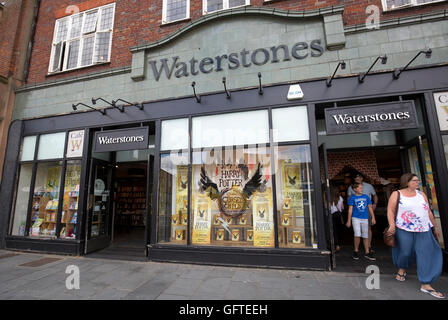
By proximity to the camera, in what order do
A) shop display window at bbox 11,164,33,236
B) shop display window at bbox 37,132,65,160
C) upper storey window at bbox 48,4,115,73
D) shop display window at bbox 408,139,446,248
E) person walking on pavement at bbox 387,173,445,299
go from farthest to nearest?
upper storey window at bbox 48,4,115,73
shop display window at bbox 11,164,33,236
shop display window at bbox 37,132,65,160
shop display window at bbox 408,139,446,248
person walking on pavement at bbox 387,173,445,299

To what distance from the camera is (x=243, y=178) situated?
625 centimetres

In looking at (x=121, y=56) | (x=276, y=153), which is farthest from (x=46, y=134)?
(x=276, y=153)

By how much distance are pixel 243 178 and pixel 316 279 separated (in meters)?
2.90

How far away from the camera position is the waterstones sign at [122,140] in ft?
21.0

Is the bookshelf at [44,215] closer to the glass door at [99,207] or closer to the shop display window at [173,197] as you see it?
the glass door at [99,207]

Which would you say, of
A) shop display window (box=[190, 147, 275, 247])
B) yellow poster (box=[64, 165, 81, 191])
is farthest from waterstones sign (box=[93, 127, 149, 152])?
shop display window (box=[190, 147, 275, 247])

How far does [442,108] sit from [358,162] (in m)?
Result: 2.58

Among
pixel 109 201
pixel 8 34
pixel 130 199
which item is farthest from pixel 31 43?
pixel 130 199

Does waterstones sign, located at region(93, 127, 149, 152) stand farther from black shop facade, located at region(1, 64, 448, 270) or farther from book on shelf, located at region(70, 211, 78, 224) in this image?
book on shelf, located at region(70, 211, 78, 224)

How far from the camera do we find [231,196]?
20.5 feet

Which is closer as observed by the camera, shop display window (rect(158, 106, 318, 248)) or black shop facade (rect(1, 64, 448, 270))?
black shop facade (rect(1, 64, 448, 270))

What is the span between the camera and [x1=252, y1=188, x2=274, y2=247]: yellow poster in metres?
5.55

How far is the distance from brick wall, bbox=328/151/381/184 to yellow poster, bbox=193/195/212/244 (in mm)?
3995

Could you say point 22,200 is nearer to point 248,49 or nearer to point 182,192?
point 182,192
